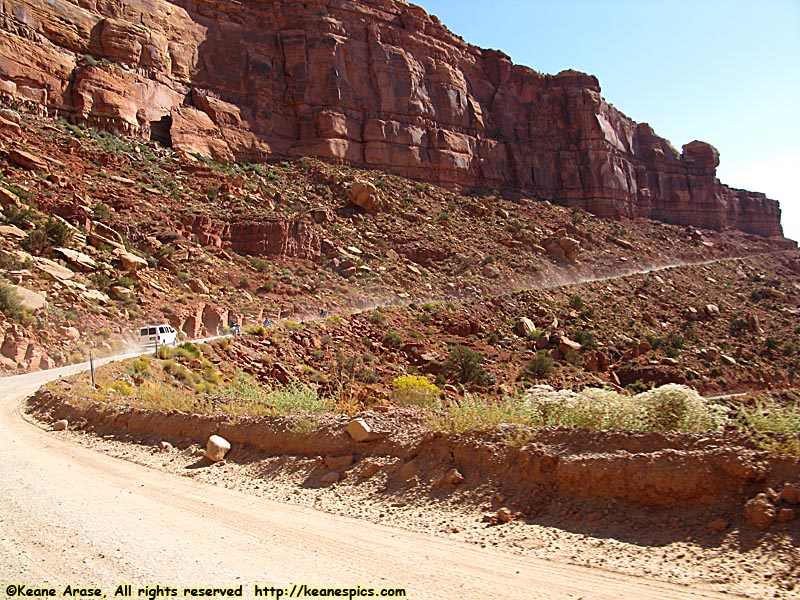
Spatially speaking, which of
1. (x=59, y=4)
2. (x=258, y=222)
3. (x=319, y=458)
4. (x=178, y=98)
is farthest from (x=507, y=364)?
(x=59, y=4)

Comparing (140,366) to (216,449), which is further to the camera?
(140,366)

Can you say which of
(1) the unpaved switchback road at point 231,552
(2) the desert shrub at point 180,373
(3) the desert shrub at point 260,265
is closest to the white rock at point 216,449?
(1) the unpaved switchback road at point 231,552

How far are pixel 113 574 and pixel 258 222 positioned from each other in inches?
1295

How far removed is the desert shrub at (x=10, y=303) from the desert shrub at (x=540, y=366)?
73.0 feet

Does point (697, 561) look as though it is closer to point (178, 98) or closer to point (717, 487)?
point (717, 487)

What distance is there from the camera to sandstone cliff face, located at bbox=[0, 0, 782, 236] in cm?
3947

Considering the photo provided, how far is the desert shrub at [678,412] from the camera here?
628 centimetres

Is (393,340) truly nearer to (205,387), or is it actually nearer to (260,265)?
(260,265)

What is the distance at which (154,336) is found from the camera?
2112 cm

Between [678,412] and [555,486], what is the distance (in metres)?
1.96

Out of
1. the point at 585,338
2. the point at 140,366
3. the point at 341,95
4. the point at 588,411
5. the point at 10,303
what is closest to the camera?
the point at 588,411

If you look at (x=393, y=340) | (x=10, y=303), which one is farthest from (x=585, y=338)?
(x=10, y=303)

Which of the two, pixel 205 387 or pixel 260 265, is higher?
pixel 260 265

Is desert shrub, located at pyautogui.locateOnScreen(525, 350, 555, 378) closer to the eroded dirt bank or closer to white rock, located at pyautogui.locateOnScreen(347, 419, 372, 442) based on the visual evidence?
the eroded dirt bank
